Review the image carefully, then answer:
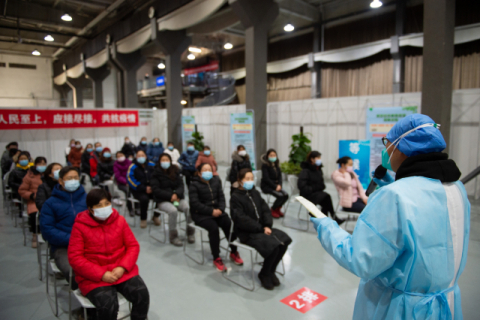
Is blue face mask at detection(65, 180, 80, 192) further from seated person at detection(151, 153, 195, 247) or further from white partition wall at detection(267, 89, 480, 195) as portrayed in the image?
white partition wall at detection(267, 89, 480, 195)

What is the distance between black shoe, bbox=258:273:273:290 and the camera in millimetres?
3332

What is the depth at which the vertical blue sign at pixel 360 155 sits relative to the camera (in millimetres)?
6254

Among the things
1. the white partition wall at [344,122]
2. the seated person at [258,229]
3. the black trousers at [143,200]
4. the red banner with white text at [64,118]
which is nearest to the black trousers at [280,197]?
the seated person at [258,229]

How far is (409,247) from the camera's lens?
1.18 meters

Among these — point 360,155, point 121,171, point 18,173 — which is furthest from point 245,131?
point 18,173

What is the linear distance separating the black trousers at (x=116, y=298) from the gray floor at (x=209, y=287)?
456 mm

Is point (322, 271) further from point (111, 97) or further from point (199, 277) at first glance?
point (111, 97)

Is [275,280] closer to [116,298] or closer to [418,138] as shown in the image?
[116,298]

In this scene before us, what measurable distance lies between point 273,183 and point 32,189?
3.97 metres

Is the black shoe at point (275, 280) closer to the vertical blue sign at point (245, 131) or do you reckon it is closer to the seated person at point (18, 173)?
the seated person at point (18, 173)

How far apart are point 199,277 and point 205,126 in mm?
11110

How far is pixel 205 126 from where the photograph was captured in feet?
46.8

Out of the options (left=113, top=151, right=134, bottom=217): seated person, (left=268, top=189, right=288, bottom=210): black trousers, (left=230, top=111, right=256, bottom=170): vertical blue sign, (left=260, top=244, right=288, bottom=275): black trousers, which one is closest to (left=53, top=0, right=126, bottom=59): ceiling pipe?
(left=230, top=111, right=256, bottom=170): vertical blue sign

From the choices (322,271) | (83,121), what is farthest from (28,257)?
(83,121)
